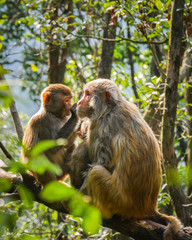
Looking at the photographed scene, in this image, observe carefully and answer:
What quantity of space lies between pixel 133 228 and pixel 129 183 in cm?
51

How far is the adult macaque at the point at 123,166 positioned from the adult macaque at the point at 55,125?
81 cm

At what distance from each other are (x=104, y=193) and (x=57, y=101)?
6.86ft

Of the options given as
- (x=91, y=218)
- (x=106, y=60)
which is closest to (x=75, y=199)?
(x=91, y=218)

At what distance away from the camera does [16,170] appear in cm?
99

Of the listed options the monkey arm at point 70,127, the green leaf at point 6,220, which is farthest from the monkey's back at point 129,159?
the green leaf at point 6,220

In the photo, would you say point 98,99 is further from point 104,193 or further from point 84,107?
point 104,193

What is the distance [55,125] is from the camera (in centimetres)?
547

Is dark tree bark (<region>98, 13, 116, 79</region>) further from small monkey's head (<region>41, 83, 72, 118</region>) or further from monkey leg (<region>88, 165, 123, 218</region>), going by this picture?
monkey leg (<region>88, 165, 123, 218</region>)

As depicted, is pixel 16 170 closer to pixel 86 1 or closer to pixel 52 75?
pixel 86 1

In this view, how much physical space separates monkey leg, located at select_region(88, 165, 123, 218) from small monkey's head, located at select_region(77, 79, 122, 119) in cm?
88

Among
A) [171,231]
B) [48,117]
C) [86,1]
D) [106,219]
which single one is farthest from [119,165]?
[86,1]

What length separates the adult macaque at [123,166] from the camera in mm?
3957

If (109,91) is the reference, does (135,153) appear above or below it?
below

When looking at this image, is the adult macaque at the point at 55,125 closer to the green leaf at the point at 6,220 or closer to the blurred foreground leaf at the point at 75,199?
the green leaf at the point at 6,220
